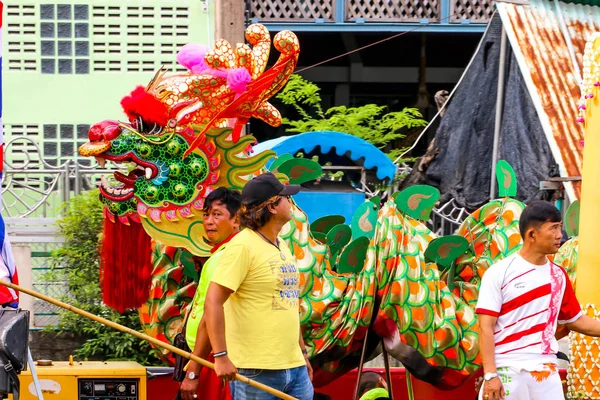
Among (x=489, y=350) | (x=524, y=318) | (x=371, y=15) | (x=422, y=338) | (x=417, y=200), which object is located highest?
(x=371, y=15)

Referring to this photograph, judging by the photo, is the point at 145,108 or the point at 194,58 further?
the point at 194,58

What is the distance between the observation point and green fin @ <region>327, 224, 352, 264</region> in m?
6.25

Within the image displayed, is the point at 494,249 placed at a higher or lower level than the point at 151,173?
lower

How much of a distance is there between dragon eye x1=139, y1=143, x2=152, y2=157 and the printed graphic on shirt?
1.67 metres

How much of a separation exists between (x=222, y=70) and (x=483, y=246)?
1.95m

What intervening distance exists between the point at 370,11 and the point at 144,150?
8037 mm

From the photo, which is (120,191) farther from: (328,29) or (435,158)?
(328,29)

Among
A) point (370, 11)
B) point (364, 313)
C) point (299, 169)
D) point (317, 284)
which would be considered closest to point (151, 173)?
point (299, 169)

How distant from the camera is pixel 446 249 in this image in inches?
238

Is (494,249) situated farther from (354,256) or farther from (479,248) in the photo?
(354,256)

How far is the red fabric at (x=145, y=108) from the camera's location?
19.1ft

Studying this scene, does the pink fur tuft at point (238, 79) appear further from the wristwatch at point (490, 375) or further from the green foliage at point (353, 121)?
the green foliage at point (353, 121)

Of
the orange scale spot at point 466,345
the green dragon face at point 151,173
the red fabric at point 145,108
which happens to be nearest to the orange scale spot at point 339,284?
the orange scale spot at point 466,345

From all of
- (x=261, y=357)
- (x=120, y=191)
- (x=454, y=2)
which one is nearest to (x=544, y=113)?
(x=454, y=2)
